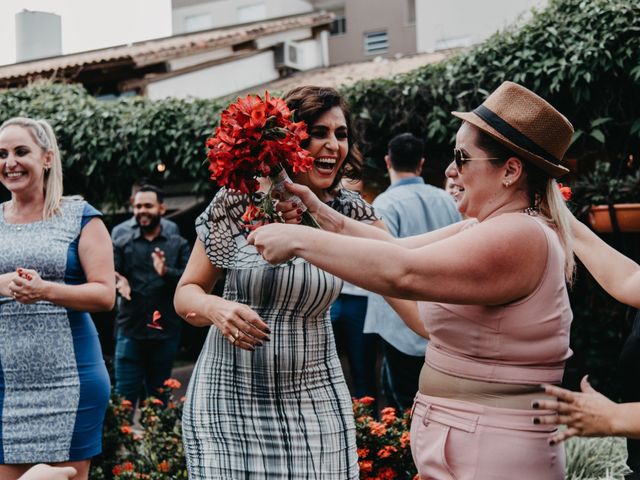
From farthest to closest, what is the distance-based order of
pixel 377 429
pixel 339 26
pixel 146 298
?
1. pixel 339 26
2. pixel 146 298
3. pixel 377 429

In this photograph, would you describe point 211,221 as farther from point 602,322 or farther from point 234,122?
point 602,322

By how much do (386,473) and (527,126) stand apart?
2.58m

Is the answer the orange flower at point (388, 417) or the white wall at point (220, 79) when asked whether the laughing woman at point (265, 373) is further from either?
the white wall at point (220, 79)

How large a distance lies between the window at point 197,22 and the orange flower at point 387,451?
29549 millimetres

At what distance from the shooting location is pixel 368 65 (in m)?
15.7

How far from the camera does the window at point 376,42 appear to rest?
2798cm

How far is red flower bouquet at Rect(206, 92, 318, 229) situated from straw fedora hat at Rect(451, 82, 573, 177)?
0.62 m

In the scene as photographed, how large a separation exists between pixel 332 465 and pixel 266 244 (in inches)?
46.5

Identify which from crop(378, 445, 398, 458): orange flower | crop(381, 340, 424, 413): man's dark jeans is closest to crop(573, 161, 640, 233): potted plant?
crop(381, 340, 424, 413): man's dark jeans

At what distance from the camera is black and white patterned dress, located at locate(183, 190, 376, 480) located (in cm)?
266

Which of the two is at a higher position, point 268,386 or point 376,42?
point 376,42

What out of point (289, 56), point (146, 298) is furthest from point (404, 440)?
point (289, 56)

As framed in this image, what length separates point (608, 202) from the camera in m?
6.11

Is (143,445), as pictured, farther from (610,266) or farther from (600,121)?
(600,121)
